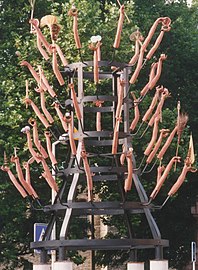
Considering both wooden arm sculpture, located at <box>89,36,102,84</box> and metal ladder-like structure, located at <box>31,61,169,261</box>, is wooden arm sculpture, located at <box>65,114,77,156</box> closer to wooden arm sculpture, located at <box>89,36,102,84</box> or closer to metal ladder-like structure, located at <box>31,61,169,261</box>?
metal ladder-like structure, located at <box>31,61,169,261</box>

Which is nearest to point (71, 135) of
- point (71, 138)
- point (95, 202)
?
point (71, 138)

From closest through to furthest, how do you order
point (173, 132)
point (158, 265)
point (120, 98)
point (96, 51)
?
point (158, 265) → point (120, 98) → point (96, 51) → point (173, 132)

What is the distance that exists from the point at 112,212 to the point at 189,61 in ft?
75.9

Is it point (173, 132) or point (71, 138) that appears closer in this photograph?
point (71, 138)

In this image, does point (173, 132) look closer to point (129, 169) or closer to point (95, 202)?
point (129, 169)

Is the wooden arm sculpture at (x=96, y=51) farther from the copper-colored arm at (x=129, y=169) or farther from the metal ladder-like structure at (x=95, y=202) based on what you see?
the copper-colored arm at (x=129, y=169)

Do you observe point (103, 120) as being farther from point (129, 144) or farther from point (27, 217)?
point (129, 144)

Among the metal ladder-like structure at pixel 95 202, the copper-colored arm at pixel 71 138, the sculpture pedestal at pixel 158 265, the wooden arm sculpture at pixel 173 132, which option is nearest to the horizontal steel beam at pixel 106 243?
the metal ladder-like structure at pixel 95 202

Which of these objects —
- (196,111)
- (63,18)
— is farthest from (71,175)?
(196,111)

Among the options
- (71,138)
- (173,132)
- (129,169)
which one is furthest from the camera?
(173,132)

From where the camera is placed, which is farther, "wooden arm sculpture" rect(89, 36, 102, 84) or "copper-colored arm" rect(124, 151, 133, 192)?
"wooden arm sculpture" rect(89, 36, 102, 84)

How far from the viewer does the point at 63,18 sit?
2850cm

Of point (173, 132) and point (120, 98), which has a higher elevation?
point (120, 98)

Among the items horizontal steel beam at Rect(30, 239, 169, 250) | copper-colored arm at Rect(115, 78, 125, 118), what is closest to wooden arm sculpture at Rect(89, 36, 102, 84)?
copper-colored arm at Rect(115, 78, 125, 118)
